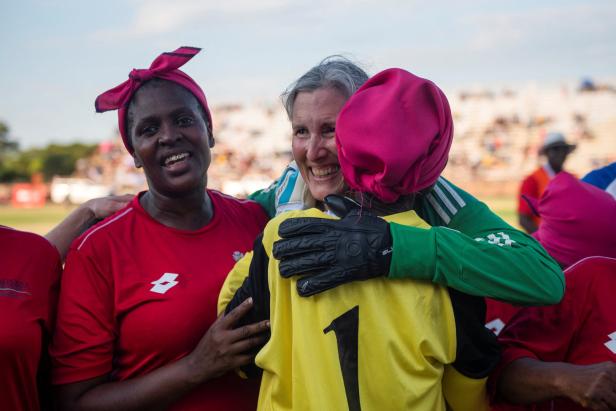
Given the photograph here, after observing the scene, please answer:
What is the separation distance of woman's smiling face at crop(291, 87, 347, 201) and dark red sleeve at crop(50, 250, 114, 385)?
0.85m

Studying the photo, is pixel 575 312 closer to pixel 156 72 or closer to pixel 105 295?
pixel 105 295

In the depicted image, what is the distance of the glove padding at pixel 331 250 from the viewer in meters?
1.74

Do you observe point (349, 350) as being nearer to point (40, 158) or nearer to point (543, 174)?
point (543, 174)

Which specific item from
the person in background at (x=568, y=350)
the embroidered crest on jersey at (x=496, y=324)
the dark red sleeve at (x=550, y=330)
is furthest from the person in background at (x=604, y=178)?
the dark red sleeve at (x=550, y=330)

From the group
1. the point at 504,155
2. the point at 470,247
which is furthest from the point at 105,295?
the point at 504,155

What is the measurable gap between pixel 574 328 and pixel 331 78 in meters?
1.19

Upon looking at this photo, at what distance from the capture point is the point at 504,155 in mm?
36562

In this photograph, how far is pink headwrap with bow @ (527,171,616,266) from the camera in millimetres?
2656

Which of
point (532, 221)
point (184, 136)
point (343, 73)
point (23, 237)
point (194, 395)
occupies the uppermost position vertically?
point (343, 73)

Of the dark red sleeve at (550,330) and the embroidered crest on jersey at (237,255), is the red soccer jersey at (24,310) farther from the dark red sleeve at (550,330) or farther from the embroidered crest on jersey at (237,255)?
the dark red sleeve at (550,330)

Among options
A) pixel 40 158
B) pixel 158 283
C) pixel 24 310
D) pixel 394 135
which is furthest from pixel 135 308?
pixel 40 158

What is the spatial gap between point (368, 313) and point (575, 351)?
0.93 m

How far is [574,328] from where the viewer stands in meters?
Answer: 2.24

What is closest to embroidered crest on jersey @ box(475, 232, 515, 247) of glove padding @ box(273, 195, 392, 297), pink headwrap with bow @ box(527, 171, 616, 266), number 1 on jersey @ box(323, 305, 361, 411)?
glove padding @ box(273, 195, 392, 297)
